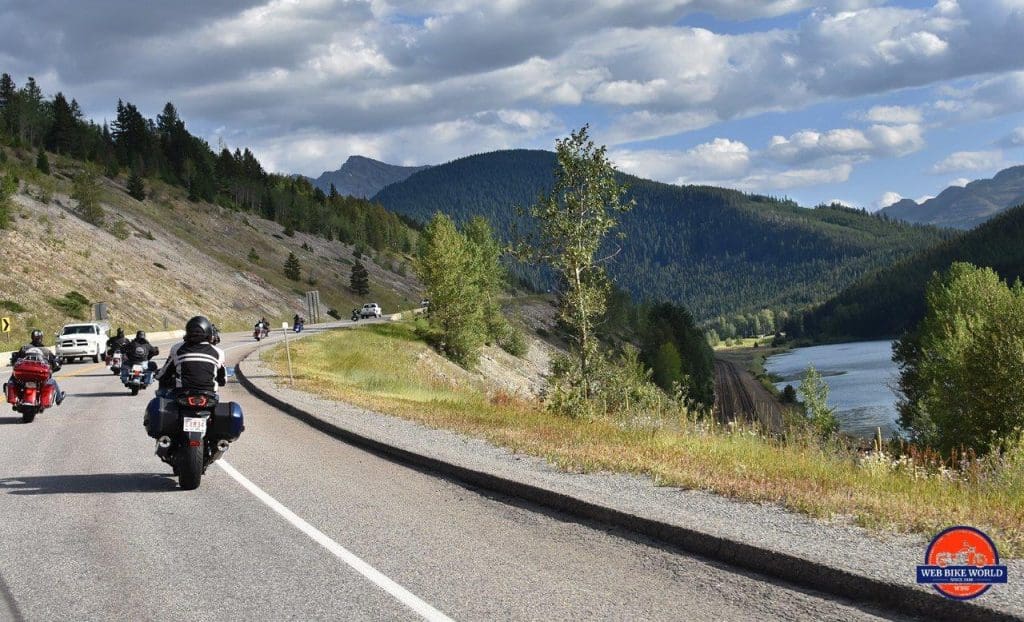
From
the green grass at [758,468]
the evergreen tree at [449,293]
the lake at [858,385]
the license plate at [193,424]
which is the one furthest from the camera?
the lake at [858,385]

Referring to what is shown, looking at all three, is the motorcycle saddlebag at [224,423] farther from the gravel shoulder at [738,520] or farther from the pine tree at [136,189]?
the pine tree at [136,189]

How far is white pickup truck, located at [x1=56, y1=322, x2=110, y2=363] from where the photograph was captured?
41125 mm

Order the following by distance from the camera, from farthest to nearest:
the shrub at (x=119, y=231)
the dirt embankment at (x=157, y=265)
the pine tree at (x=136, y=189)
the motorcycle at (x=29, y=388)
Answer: the pine tree at (x=136, y=189) < the shrub at (x=119, y=231) < the dirt embankment at (x=157, y=265) < the motorcycle at (x=29, y=388)

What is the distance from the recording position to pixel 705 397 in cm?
10769

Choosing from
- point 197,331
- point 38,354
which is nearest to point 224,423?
point 197,331

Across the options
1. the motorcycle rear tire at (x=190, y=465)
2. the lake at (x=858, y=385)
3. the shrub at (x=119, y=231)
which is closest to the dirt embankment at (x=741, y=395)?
the lake at (x=858, y=385)

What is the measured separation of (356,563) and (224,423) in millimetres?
4235

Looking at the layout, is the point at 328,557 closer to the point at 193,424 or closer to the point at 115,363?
the point at 193,424

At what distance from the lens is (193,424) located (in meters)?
9.97

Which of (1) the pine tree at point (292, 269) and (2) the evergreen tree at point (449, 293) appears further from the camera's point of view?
(1) the pine tree at point (292, 269)

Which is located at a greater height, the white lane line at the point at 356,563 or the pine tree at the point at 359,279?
the pine tree at the point at 359,279

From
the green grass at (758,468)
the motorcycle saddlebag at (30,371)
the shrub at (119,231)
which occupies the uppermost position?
the shrub at (119,231)

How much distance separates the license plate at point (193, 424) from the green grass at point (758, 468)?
13.9 feet

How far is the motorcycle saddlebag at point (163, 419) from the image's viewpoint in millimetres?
9938
